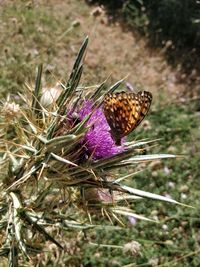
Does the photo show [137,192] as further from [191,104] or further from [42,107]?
[191,104]

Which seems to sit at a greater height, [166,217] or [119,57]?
[119,57]

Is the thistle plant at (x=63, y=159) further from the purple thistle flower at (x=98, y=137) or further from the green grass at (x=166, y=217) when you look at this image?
Answer: the green grass at (x=166, y=217)

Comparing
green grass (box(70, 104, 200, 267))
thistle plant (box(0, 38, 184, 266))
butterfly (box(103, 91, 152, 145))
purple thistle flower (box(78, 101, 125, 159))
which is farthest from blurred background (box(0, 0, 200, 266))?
butterfly (box(103, 91, 152, 145))

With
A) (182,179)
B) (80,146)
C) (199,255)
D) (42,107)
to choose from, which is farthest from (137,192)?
(182,179)

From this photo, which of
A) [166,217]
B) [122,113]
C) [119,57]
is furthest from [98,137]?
[119,57]

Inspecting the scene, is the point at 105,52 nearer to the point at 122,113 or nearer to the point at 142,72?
the point at 142,72

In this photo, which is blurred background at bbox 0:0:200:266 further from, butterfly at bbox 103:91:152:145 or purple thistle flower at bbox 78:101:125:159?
butterfly at bbox 103:91:152:145
